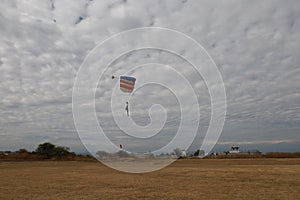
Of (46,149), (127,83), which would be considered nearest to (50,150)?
(46,149)

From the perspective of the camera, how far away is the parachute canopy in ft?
121

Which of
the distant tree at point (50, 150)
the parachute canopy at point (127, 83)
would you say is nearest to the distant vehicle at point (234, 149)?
the distant tree at point (50, 150)

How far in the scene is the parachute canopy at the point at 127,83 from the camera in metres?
37.0

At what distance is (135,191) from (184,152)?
12861cm

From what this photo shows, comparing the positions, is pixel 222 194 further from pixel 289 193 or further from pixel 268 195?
pixel 289 193

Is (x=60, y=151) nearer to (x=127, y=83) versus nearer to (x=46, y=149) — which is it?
(x=46, y=149)

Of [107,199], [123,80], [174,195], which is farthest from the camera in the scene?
[123,80]

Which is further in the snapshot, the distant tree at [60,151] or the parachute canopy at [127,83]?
the distant tree at [60,151]

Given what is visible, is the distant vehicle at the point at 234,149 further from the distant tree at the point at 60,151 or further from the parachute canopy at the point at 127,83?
the parachute canopy at the point at 127,83

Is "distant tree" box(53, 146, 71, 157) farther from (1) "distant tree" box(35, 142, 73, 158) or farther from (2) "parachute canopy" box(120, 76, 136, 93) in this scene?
(2) "parachute canopy" box(120, 76, 136, 93)

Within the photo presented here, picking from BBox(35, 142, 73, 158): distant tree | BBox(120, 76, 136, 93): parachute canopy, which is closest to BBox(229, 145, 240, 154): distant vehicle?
BBox(35, 142, 73, 158): distant tree

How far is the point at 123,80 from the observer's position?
37.8 metres

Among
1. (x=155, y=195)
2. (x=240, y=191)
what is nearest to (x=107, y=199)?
(x=155, y=195)

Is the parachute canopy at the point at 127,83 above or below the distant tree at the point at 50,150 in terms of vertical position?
above
